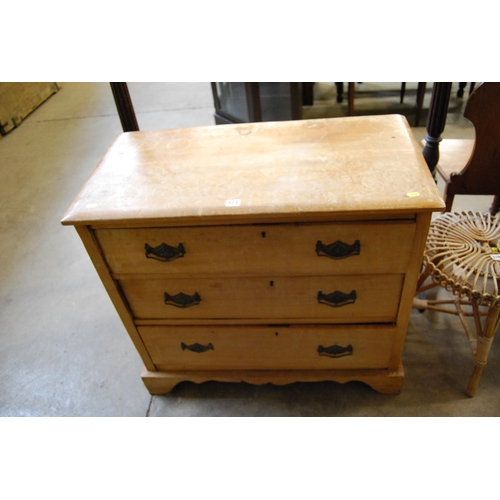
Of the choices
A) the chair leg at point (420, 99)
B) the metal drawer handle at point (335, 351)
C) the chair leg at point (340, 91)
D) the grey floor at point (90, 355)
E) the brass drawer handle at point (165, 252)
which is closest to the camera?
the brass drawer handle at point (165, 252)

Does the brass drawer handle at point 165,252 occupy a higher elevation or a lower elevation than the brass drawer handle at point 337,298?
higher

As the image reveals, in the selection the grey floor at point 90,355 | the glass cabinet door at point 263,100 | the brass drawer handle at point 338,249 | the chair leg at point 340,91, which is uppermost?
the brass drawer handle at point 338,249

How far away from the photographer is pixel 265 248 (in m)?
1.06

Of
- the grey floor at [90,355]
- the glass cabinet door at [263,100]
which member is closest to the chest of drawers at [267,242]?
the grey floor at [90,355]

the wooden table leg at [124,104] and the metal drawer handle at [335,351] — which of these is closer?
the metal drawer handle at [335,351]

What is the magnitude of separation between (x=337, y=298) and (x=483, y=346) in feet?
1.95

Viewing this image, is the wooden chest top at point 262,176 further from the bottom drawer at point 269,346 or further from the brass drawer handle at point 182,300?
the bottom drawer at point 269,346

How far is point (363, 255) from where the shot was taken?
41.3 inches

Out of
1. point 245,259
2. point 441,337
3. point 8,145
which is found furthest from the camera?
point 8,145

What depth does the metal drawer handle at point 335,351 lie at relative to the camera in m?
1.31

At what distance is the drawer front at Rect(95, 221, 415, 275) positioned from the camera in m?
1.01

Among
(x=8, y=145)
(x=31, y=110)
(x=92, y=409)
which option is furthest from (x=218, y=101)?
(x=92, y=409)

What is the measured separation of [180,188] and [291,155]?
0.34 metres

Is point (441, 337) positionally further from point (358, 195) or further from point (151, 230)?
point (151, 230)
